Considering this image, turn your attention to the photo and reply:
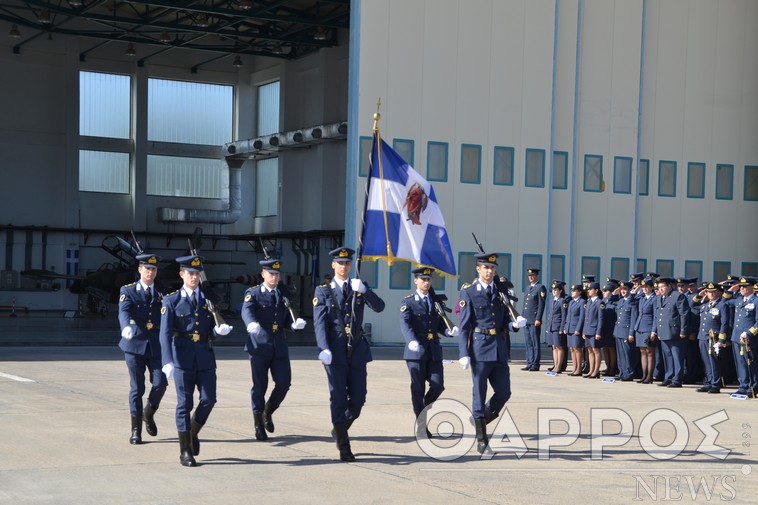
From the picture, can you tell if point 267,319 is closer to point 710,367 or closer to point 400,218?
point 400,218

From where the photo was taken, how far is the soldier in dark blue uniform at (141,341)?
1017cm

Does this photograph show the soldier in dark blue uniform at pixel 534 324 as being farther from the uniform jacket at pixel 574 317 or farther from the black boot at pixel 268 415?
the black boot at pixel 268 415

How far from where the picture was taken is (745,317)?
16.0 meters

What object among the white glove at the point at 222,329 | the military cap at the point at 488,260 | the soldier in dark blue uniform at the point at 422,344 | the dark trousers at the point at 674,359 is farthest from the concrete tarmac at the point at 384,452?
the military cap at the point at 488,260

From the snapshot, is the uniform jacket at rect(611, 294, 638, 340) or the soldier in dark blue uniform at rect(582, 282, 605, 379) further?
the soldier in dark blue uniform at rect(582, 282, 605, 379)

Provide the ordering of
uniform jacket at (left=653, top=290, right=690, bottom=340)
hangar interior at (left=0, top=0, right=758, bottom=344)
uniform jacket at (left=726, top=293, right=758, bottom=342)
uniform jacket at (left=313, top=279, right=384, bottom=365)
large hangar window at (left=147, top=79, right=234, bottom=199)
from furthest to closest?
1. large hangar window at (left=147, top=79, right=234, bottom=199)
2. hangar interior at (left=0, top=0, right=758, bottom=344)
3. uniform jacket at (left=653, top=290, right=690, bottom=340)
4. uniform jacket at (left=726, top=293, right=758, bottom=342)
5. uniform jacket at (left=313, top=279, right=384, bottom=365)

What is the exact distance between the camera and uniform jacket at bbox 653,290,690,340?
17266 mm

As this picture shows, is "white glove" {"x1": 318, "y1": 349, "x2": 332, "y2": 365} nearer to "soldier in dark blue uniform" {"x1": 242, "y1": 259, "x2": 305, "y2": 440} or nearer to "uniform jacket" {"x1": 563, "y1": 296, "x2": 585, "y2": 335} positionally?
"soldier in dark blue uniform" {"x1": 242, "y1": 259, "x2": 305, "y2": 440}

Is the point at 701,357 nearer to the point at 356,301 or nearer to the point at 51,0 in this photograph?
the point at 356,301

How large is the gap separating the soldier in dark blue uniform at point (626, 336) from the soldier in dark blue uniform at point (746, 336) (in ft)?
7.63

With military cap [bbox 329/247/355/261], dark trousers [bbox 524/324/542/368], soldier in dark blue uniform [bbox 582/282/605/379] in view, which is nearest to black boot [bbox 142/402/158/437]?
military cap [bbox 329/247/355/261]

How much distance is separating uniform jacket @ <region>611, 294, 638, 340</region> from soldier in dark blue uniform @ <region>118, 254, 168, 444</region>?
10.3 m

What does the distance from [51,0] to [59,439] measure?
35911 mm

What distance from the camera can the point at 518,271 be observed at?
93.1ft
